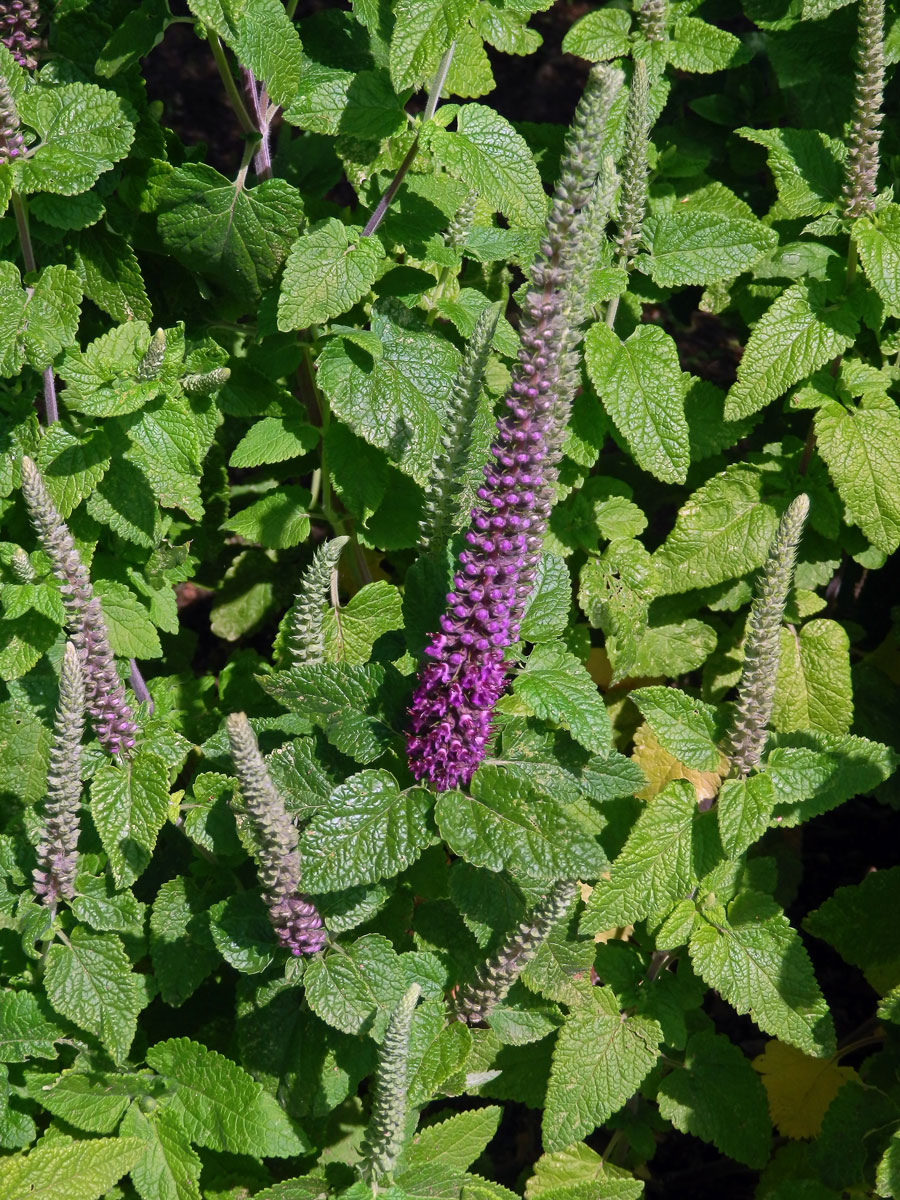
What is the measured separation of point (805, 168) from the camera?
3221 mm

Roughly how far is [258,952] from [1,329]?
145 cm

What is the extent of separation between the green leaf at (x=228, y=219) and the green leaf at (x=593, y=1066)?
1933 millimetres

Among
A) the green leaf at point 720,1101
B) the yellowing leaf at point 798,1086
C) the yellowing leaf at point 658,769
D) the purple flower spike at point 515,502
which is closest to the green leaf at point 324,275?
the purple flower spike at point 515,502

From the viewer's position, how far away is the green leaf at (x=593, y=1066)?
9.02ft

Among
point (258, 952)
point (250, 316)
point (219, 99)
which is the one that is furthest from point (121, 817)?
point (219, 99)

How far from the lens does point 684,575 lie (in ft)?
11.1

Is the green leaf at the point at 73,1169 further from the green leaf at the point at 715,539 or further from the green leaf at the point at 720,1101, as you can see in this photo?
the green leaf at the point at 715,539

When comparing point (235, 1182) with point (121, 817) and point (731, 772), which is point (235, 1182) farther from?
point (731, 772)

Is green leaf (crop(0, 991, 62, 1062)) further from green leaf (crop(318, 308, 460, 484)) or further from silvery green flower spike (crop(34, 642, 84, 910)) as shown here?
green leaf (crop(318, 308, 460, 484))

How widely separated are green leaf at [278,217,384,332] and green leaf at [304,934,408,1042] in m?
1.35

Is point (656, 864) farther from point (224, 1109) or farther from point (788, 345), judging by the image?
point (788, 345)

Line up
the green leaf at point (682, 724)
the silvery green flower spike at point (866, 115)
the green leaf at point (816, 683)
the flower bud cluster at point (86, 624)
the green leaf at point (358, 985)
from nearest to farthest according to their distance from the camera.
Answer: the flower bud cluster at point (86, 624) → the green leaf at point (358, 985) → the green leaf at point (682, 724) → the silvery green flower spike at point (866, 115) → the green leaf at point (816, 683)

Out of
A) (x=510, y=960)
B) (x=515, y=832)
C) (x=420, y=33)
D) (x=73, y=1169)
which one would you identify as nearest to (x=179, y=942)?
(x=73, y=1169)

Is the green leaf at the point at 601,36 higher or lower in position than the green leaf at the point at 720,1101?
higher
